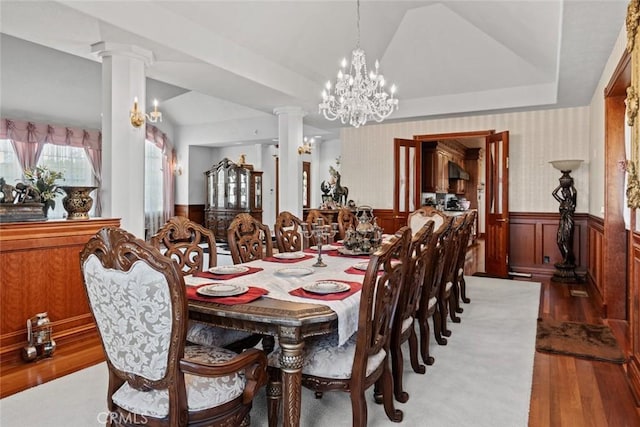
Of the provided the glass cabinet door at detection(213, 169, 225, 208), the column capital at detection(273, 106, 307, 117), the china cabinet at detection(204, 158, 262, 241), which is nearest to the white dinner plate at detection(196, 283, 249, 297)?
the column capital at detection(273, 106, 307, 117)

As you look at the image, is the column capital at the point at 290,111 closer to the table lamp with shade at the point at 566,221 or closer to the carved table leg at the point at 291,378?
the table lamp with shade at the point at 566,221

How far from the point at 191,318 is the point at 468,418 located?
1.56 m

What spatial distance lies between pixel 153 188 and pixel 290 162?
4.95 meters

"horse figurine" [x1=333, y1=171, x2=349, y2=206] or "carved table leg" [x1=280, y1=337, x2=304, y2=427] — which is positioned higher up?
"horse figurine" [x1=333, y1=171, x2=349, y2=206]

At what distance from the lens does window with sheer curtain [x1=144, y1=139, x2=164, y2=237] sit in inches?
380

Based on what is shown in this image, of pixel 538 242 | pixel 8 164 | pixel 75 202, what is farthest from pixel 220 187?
pixel 538 242

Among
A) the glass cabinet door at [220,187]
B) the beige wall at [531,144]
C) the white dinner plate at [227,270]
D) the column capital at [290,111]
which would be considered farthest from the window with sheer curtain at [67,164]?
the white dinner plate at [227,270]

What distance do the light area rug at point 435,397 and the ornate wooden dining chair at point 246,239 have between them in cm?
107

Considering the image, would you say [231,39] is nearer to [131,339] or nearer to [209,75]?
[209,75]

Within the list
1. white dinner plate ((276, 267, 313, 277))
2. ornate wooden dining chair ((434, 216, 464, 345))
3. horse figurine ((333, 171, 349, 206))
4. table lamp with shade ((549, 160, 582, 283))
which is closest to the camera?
white dinner plate ((276, 267, 313, 277))

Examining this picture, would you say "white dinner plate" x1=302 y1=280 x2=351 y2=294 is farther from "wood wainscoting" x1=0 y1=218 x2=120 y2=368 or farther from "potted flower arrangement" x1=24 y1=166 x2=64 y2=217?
"potted flower arrangement" x1=24 y1=166 x2=64 y2=217

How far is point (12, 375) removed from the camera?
9.14 feet

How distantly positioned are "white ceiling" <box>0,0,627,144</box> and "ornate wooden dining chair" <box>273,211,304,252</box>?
1816 millimetres

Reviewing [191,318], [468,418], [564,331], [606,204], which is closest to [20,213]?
[191,318]
